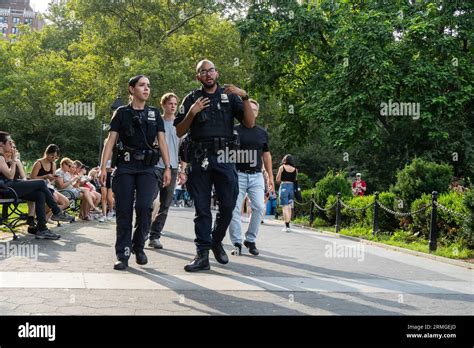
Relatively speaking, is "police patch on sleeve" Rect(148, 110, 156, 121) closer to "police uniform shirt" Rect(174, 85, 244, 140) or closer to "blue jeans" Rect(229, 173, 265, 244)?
"police uniform shirt" Rect(174, 85, 244, 140)

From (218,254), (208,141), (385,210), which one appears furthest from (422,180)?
(208,141)

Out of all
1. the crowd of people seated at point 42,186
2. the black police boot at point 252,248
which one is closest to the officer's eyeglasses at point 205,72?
the black police boot at point 252,248

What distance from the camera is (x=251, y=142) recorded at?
838 centimetres

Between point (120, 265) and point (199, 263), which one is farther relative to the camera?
point (199, 263)

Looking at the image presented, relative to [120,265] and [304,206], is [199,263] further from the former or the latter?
[304,206]

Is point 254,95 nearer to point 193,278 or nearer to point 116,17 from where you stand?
point 116,17

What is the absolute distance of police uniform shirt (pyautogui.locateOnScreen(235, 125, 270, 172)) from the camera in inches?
329

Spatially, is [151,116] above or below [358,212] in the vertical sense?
above

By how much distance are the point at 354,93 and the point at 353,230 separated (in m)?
9.41

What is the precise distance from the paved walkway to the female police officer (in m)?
0.37

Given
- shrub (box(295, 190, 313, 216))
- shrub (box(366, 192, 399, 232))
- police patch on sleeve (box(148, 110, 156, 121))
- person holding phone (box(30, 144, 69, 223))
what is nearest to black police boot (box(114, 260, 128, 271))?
police patch on sleeve (box(148, 110, 156, 121))

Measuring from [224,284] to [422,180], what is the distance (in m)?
8.27

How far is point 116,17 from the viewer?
38.8 m

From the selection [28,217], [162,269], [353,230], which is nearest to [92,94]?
[353,230]
